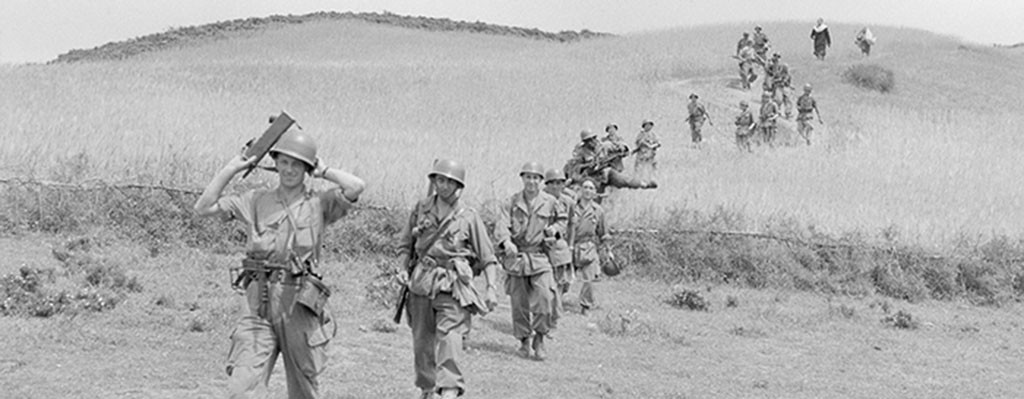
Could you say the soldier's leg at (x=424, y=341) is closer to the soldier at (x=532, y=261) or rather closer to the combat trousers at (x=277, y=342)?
the combat trousers at (x=277, y=342)

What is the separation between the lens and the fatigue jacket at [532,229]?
31.8 feet

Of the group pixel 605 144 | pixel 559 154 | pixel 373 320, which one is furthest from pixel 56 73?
pixel 373 320

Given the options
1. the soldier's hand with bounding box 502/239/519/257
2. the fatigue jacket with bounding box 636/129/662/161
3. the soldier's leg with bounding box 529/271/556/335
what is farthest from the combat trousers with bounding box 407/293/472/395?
the fatigue jacket with bounding box 636/129/662/161

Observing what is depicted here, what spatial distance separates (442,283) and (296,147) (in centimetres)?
191

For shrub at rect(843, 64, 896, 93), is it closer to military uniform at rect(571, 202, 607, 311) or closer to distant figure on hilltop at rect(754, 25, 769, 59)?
distant figure on hilltop at rect(754, 25, 769, 59)

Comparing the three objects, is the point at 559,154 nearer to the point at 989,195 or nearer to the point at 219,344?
the point at 989,195

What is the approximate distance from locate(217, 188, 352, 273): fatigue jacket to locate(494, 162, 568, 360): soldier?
3.81m

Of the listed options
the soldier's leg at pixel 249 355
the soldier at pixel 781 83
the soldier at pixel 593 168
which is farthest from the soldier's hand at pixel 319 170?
the soldier at pixel 781 83

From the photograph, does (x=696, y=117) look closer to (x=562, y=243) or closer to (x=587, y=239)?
(x=587, y=239)

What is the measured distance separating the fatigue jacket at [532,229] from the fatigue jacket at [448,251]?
6.55ft

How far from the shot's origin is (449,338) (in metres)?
7.31

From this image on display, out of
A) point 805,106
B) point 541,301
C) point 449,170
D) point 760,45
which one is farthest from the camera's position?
point 760,45

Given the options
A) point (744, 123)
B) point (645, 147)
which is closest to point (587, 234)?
point (645, 147)

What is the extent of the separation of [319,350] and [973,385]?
22.8 feet
